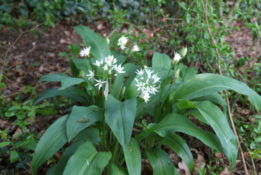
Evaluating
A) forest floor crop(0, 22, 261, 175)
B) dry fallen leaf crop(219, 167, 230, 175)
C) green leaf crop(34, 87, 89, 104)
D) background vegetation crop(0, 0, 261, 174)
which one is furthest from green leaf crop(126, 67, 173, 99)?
dry fallen leaf crop(219, 167, 230, 175)

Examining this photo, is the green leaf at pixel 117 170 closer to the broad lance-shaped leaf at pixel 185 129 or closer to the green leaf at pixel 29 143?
the broad lance-shaped leaf at pixel 185 129

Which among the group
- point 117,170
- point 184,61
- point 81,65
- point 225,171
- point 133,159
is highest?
point 184,61

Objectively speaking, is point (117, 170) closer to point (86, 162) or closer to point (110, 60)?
point (86, 162)

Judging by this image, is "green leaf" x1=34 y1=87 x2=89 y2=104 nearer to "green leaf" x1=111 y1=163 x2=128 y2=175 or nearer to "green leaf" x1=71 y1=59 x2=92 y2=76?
"green leaf" x1=71 y1=59 x2=92 y2=76

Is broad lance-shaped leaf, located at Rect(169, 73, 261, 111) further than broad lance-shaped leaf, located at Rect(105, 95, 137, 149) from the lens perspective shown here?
Yes

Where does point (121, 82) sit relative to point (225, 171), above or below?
above

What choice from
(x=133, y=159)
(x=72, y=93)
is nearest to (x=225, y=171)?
(x=133, y=159)
